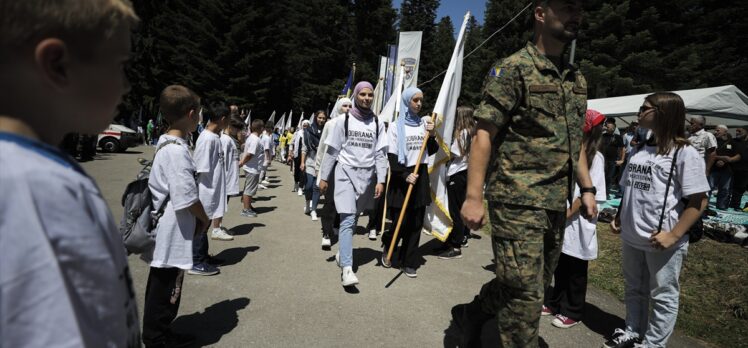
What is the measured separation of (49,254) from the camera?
0.68 metres

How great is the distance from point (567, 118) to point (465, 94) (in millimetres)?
36826

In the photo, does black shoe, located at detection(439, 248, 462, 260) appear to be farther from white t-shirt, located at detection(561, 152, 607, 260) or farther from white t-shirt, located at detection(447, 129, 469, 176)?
white t-shirt, located at detection(561, 152, 607, 260)

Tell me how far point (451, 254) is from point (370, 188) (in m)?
1.87

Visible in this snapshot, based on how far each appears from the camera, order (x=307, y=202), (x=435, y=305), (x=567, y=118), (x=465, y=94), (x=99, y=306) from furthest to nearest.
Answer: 1. (x=465, y=94)
2. (x=307, y=202)
3. (x=435, y=305)
4. (x=567, y=118)
5. (x=99, y=306)

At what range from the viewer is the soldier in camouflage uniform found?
2371 mm

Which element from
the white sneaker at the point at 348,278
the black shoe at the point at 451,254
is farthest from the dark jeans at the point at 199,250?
the black shoe at the point at 451,254

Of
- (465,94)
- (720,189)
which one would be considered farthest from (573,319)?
(465,94)

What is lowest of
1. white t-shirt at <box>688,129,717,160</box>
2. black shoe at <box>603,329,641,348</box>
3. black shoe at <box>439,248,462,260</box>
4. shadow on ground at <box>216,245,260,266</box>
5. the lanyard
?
shadow on ground at <box>216,245,260,266</box>

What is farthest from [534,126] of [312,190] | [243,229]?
[312,190]

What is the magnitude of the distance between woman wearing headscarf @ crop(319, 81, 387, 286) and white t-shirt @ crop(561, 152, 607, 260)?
2066 mm

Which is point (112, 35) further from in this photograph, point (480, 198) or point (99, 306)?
point (480, 198)

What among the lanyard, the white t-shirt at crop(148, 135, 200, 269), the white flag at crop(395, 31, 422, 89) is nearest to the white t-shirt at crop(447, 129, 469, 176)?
the white flag at crop(395, 31, 422, 89)

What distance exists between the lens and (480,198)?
2.44m

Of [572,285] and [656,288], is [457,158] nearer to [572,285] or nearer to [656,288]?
[572,285]
